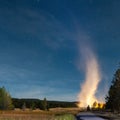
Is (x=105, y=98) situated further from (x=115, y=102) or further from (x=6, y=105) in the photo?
(x=6, y=105)

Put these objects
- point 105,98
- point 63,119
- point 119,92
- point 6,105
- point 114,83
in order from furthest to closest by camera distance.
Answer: point 6,105, point 105,98, point 114,83, point 119,92, point 63,119

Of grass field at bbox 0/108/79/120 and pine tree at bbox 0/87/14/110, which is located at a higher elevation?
pine tree at bbox 0/87/14/110

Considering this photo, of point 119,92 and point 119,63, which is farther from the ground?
point 119,63

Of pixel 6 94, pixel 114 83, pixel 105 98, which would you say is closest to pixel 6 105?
pixel 6 94

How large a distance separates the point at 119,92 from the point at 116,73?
7.04 m

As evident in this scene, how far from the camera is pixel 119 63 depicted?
96.5m

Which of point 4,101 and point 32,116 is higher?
point 4,101

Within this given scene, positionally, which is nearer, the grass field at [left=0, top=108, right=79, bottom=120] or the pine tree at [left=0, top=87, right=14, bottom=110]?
the grass field at [left=0, top=108, right=79, bottom=120]

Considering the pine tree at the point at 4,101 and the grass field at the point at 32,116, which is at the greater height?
the pine tree at the point at 4,101

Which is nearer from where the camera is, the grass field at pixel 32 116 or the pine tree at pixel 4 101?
the grass field at pixel 32 116

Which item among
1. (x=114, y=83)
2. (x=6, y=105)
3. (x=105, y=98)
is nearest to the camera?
(x=114, y=83)

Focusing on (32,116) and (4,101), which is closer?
(32,116)

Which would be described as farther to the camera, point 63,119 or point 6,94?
point 6,94


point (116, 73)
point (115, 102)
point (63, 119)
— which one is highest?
point (116, 73)
